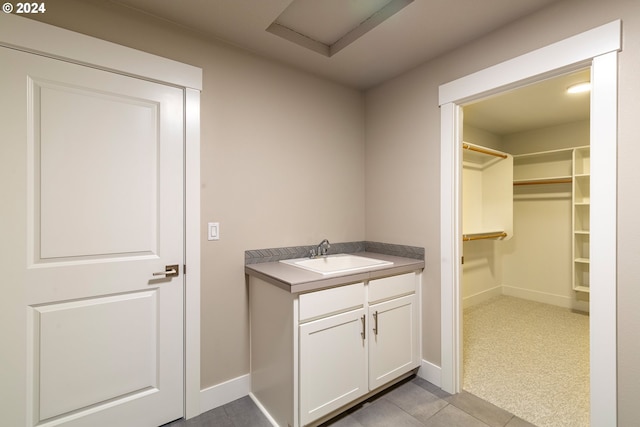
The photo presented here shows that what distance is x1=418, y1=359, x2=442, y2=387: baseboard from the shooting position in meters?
2.11

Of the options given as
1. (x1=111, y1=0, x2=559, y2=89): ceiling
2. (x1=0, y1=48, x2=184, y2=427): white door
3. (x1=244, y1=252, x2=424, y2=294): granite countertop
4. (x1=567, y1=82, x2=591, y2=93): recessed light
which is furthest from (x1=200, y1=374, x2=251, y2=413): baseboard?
(x1=567, y1=82, x2=591, y2=93): recessed light

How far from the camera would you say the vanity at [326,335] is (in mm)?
1580

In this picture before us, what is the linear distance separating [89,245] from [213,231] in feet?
2.07

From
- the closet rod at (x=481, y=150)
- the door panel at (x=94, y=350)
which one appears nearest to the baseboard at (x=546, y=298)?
the closet rod at (x=481, y=150)

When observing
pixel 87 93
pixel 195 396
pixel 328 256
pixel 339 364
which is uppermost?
pixel 87 93

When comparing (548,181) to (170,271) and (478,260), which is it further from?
(170,271)

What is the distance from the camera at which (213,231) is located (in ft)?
6.20

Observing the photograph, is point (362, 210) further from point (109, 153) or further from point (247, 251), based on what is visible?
point (109, 153)

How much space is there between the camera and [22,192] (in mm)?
1381

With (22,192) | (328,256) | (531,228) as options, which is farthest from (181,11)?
(531,228)

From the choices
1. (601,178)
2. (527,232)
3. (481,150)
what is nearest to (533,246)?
(527,232)

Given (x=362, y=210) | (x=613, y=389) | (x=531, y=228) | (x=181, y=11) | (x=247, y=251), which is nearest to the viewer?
(x=613, y=389)

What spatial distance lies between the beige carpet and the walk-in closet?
0.05 feet

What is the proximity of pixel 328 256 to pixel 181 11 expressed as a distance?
1847 millimetres
